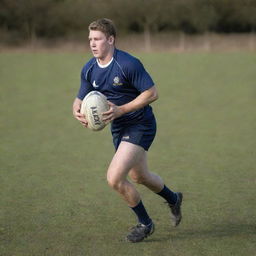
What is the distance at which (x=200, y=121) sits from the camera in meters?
13.8

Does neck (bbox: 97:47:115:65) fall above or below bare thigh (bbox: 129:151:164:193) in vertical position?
above

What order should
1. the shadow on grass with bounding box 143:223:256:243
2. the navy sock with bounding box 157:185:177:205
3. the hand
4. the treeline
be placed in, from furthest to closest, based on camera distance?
the treeline, the navy sock with bounding box 157:185:177:205, the shadow on grass with bounding box 143:223:256:243, the hand

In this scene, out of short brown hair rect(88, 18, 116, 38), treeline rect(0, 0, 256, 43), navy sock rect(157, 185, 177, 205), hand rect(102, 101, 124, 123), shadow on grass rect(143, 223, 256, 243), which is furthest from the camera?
treeline rect(0, 0, 256, 43)

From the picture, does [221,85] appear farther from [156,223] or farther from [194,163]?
[156,223]

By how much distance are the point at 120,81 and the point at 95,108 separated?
409 mm

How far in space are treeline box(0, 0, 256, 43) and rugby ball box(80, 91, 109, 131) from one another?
3569 centimetres

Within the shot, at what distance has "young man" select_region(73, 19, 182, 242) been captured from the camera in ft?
18.2

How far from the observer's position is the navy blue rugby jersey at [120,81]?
219 inches

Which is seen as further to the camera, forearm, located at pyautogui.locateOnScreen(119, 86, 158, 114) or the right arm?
the right arm

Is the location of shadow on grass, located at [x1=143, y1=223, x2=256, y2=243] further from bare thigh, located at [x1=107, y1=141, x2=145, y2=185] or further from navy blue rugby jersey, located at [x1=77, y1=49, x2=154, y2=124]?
navy blue rugby jersey, located at [x1=77, y1=49, x2=154, y2=124]

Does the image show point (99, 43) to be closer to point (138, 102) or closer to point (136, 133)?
point (138, 102)

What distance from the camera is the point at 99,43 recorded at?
5.60 meters

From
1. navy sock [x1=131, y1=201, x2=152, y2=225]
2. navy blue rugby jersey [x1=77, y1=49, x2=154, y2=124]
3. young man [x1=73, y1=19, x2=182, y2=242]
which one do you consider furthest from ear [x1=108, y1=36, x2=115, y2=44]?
navy sock [x1=131, y1=201, x2=152, y2=225]

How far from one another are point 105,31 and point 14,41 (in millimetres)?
36517
